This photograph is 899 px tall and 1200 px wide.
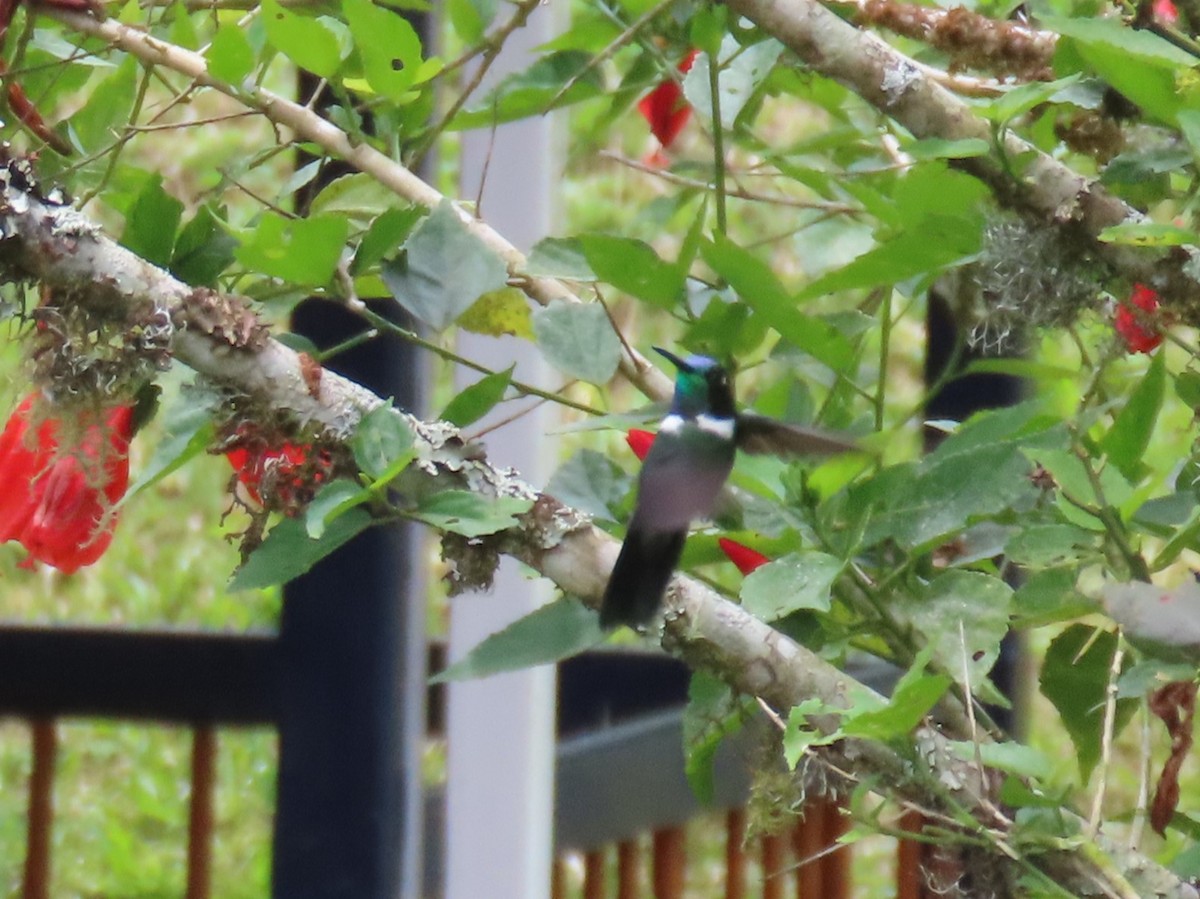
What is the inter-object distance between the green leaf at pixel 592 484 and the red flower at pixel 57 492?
207mm

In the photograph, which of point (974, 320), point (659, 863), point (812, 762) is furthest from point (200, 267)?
point (659, 863)

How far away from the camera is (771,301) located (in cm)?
61

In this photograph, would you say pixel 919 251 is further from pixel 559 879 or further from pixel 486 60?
pixel 559 879

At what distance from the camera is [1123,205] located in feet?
2.15

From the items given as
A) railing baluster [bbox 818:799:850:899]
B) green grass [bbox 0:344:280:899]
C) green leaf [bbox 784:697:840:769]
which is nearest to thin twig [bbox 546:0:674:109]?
green leaf [bbox 784:697:840:769]

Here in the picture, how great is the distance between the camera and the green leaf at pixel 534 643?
2.07 feet

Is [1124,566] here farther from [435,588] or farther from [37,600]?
[37,600]

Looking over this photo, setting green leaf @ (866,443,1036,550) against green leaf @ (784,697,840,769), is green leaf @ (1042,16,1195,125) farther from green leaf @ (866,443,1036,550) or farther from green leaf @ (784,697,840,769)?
green leaf @ (784,697,840,769)

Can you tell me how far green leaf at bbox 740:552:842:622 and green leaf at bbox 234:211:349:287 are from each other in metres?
0.22

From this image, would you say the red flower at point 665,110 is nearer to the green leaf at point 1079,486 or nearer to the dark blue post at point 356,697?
the dark blue post at point 356,697

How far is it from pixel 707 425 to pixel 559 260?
0.12 meters

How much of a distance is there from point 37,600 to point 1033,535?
2.85 metres

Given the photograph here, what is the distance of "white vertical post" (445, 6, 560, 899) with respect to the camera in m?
1.05

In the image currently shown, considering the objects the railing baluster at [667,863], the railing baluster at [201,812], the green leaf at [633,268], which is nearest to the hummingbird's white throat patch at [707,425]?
the green leaf at [633,268]
